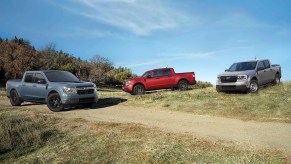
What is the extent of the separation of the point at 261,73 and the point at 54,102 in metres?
12.0

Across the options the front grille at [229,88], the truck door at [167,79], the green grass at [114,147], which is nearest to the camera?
the green grass at [114,147]

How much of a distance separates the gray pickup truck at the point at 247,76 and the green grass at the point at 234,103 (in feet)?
1.75

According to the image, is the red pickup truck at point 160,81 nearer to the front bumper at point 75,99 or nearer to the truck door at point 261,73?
the truck door at point 261,73

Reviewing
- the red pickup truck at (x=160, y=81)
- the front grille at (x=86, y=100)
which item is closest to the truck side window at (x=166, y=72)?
the red pickup truck at (x=160, y=81)

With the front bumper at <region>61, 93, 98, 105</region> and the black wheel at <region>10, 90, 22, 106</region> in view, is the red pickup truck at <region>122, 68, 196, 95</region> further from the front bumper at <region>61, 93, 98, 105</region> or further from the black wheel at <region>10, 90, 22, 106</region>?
the black wheel at <region>10, 90, 22, 106</region>

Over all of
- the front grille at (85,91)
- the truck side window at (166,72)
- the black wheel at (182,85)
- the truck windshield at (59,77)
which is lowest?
the front grille at (85,91)

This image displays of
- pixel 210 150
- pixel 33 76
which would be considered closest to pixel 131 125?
pixel 210 150

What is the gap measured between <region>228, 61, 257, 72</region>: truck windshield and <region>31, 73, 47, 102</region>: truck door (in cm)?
1112

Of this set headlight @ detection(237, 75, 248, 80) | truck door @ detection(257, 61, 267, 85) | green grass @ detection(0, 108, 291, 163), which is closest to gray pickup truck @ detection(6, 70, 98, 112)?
green grass @ detection(0, 108, 291, 163)

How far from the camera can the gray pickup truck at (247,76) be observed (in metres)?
19.3

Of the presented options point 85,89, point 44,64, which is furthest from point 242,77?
point 44,64

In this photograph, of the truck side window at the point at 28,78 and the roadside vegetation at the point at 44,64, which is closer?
the truck side window at the point at 28,78

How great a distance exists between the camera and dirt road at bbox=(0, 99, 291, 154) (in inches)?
375

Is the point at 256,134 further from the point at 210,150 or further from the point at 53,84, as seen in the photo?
the point at 53,84
